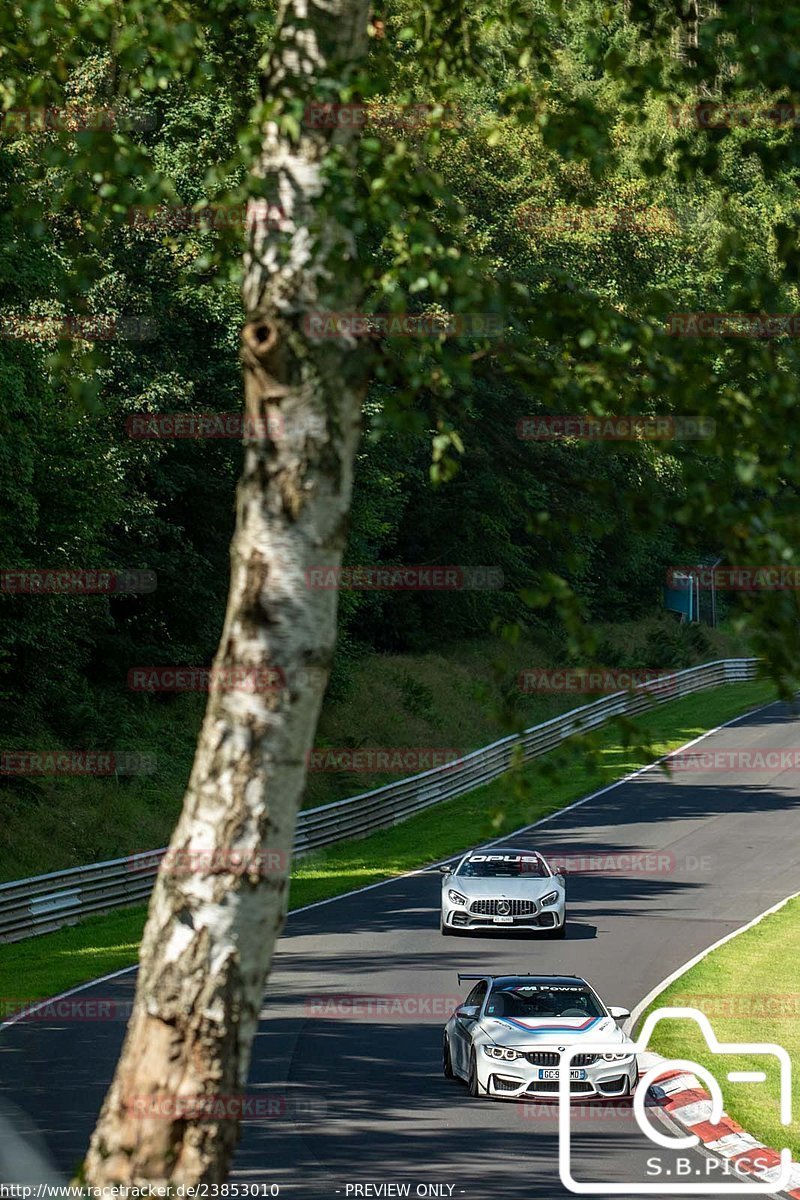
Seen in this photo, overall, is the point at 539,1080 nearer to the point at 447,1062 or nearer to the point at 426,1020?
the point at 447,1062

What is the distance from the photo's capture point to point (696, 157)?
22.3ft

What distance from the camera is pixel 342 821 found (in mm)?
38531

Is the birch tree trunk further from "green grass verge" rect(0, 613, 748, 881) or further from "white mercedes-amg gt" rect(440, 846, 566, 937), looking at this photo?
"white mercedes-amg gt" rect(440, 846, 566, 937)

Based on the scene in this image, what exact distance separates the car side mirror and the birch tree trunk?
11685mm

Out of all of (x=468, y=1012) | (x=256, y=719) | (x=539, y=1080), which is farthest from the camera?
(x=468, y=1012)

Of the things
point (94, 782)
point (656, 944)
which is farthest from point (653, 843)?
point (94, 782)

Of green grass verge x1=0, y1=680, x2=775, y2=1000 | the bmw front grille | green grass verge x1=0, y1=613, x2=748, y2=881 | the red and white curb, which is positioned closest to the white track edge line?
green grass verge x1=0, y1=680, x2=775, y2=1000

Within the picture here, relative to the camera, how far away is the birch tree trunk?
557 centimetres

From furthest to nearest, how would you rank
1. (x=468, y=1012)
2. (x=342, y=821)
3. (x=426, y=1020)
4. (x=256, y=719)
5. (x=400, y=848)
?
(x=342, y=821) → (x=400, y=848) → (x=426, y=1020) → (x=468, y=1012) → (x=256, y=719)

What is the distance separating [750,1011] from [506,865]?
6.55 metres

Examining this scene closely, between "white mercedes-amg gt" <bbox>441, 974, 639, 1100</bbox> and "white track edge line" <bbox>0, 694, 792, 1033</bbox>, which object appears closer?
"white mercedes-amg gt" <bbox>441, 974, 639, 1100</bbox>

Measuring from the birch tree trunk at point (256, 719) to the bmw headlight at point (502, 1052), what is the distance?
11099 millimetres

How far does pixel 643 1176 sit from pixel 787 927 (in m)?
16.8

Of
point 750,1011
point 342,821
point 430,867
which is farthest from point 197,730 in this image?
point 750,1011
